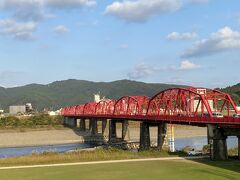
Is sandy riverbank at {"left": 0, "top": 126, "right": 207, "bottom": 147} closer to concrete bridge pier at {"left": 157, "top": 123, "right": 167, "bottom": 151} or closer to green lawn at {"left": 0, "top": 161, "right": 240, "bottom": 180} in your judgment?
concrete bridge pier at {"left": 157, "top": 123, "right": 167, "bottom": 151}

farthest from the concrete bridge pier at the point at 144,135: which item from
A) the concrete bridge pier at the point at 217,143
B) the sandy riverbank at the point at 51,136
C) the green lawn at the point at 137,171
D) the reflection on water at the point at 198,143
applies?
the sandy riverbank at the point at 51,136

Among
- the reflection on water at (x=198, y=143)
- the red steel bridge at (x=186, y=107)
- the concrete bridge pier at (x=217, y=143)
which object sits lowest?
the reflection on water at (x=198, y=143)

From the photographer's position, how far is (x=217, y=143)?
6319 cm

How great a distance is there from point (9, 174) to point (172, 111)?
178 ft

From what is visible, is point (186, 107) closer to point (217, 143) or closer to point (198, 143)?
point (217, 143)

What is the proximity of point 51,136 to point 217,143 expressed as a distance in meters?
108

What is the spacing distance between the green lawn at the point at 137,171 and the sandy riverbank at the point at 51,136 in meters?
91.2

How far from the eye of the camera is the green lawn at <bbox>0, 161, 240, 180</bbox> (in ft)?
147

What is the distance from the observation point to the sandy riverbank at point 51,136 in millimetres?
Result: 151150

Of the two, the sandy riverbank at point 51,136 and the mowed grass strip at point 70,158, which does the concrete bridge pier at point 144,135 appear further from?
the sandy riverbank at point 51,136

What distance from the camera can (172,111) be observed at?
98.1 metres

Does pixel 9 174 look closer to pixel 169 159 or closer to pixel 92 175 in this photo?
pixel 92 175

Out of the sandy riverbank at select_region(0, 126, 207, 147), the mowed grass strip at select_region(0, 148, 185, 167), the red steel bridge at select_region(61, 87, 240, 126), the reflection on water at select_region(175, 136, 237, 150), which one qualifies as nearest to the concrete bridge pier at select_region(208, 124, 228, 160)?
the red steel bridge at select_region(61, 87, 240, 126)

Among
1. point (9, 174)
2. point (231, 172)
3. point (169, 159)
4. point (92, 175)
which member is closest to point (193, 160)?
point (169, 159)
